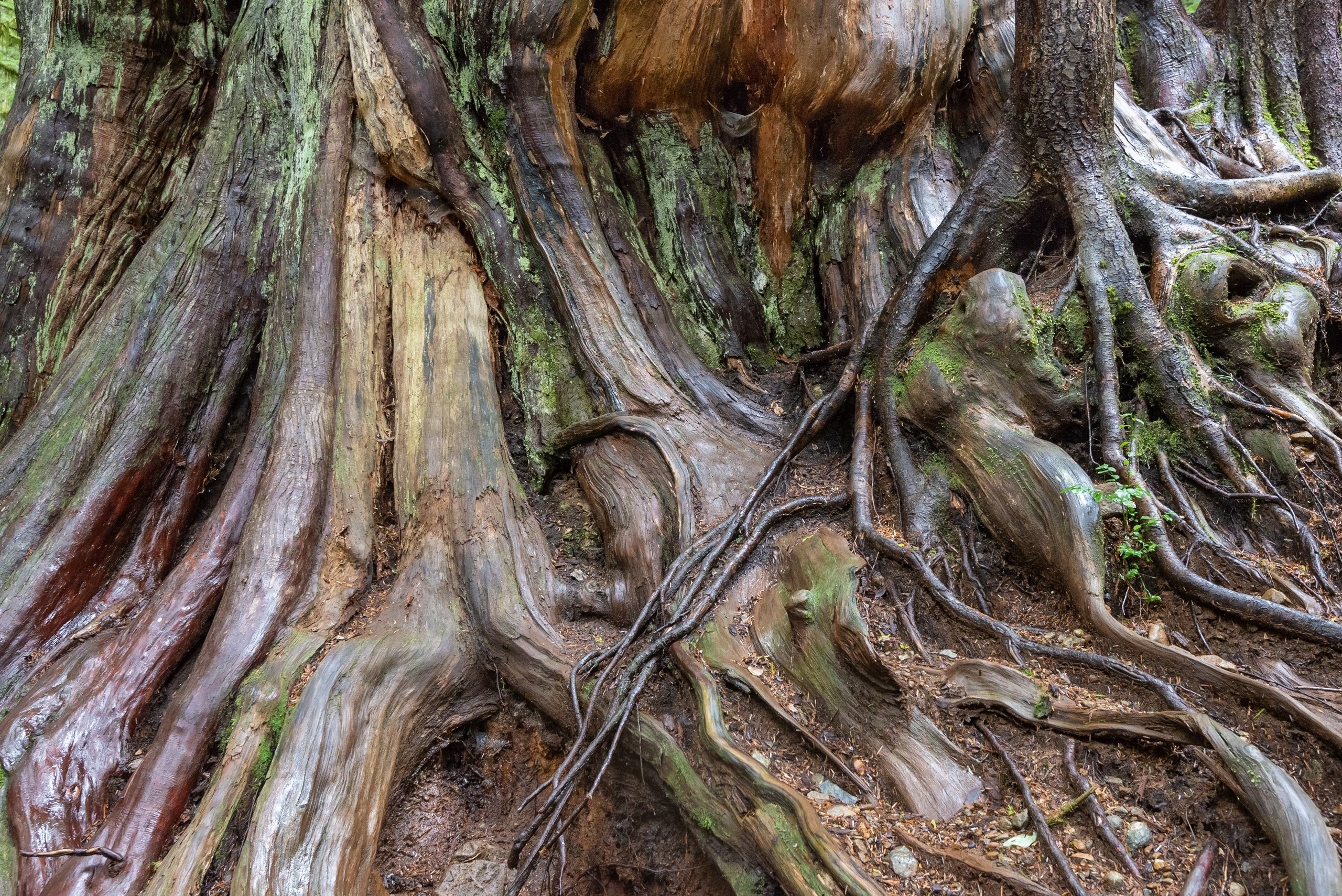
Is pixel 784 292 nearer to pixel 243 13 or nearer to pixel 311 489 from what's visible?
pixel 311 489

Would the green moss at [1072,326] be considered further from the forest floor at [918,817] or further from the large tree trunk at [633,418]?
the forest floor at [918,817]

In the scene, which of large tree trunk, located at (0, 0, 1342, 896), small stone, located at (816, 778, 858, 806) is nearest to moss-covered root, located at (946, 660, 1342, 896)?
large tree trunk, located at (0, 0, 1342, 896)

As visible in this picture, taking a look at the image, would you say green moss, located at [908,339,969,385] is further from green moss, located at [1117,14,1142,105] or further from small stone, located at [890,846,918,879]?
green moss, located at [1117,14,1142,105]

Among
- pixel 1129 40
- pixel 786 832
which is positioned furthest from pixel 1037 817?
pixel 1129 40

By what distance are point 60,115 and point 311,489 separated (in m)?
3.20

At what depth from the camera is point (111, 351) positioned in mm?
3664

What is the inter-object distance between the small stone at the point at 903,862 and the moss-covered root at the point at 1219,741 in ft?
1.60

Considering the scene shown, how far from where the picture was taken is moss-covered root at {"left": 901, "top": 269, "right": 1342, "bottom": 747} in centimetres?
238

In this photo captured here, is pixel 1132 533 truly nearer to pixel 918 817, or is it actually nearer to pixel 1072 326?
pixel 1072 326

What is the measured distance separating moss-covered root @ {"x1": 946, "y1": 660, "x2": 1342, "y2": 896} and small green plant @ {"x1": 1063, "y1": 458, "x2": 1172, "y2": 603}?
57cm

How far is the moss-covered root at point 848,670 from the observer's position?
2086 mm

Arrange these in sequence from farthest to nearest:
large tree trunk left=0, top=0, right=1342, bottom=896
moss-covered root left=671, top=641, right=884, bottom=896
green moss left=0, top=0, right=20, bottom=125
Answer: green moss left=0, top=0, right=20, bottom=125, large tree trunk left=0, top=0, right=1342, bottom=896, moss-covered root left=671, top=641, right=884, bottom=896

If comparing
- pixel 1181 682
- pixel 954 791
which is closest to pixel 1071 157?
pixel 1181 682

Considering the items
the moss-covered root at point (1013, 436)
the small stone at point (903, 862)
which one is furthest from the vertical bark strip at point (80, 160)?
the small stone at point (903, 862)
